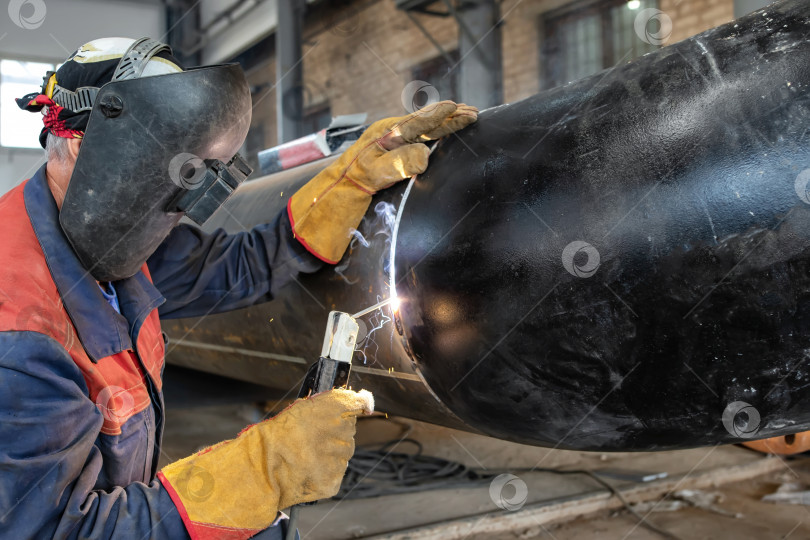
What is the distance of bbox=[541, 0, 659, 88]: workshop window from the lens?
15.8 ft

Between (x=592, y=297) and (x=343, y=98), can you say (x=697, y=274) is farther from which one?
(x=343, y=98)

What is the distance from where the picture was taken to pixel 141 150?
2.98ft

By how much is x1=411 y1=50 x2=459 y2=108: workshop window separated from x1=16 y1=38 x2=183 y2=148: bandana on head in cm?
488

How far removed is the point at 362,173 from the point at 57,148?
0.48m

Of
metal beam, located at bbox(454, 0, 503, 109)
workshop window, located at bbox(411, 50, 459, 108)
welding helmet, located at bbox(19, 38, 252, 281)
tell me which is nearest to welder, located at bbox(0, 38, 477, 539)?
welding helmet, located at bbox(19, 38, 252, 281)

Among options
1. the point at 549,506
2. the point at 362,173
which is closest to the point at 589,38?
the point at 549,506

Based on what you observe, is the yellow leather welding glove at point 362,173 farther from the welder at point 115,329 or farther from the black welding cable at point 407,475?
the black welding cable at point 407,475

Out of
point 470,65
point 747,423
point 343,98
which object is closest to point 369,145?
point 747,423

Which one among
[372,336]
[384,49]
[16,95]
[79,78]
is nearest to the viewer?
[79,78]

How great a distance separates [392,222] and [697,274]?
19.1 inches

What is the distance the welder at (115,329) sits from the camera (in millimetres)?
805

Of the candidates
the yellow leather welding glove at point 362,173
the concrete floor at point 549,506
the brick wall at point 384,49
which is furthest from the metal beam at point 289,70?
the yellow leather welding glove at point 362,173

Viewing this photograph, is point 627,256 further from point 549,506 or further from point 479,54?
point 479,54

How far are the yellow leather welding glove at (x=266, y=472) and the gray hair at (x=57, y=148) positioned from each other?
1.60 ft
